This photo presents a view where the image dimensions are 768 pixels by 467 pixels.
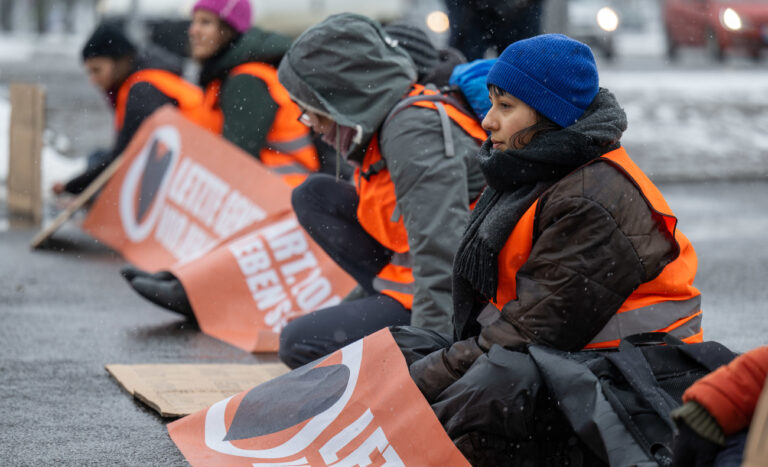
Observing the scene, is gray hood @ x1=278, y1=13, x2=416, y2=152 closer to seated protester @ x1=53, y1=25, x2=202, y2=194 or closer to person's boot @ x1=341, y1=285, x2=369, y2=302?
person's boot @ x1=341, y1=285, x2=369, y2=302

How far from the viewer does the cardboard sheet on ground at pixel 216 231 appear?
5.37 meters

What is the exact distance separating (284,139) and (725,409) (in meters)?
4.47

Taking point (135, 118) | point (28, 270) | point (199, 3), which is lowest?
point (28, 270)

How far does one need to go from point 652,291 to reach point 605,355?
257 mm

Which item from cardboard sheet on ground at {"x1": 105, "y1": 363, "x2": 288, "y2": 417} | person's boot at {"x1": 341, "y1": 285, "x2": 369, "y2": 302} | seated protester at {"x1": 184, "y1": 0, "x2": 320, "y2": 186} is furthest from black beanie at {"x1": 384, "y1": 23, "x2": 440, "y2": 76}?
seated protester at {"x1": 184, "y1": 0, "x2": 320, "y2": 186}

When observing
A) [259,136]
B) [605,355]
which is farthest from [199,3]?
[605,355]

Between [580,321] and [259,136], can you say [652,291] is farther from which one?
[259,136]

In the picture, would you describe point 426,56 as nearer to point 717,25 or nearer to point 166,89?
point 166,89

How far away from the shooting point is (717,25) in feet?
64.5

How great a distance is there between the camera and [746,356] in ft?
7.88

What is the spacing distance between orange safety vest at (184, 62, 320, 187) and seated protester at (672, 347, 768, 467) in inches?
165

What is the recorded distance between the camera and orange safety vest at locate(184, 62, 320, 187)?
6492mm

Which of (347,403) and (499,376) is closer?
(499,376)

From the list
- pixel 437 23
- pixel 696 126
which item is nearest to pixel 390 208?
pixel 696 126
